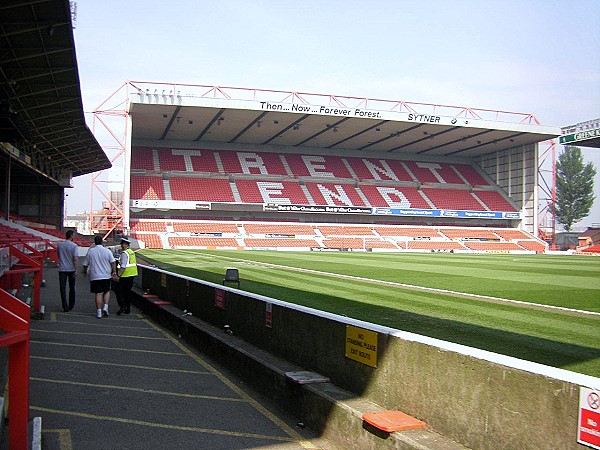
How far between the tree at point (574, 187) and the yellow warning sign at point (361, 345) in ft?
328

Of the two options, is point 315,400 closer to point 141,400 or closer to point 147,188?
point 141,400

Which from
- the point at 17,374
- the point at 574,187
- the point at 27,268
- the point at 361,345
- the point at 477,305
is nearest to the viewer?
the point at 17,374

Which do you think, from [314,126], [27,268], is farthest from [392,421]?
[314,126]

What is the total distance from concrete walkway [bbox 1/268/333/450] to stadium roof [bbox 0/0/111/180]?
9.42 meters

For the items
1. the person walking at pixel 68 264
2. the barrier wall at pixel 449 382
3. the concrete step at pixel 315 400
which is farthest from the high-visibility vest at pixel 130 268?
the barrier wall at pixel 449 382

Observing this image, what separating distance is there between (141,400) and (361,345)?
2551mm

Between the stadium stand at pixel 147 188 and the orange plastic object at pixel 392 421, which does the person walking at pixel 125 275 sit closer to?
the orange plastic object at pixel 392 421

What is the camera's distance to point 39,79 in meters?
20.7

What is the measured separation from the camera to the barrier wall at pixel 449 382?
358 cm

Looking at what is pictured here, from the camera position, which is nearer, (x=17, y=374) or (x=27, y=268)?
(x=17, y=374)

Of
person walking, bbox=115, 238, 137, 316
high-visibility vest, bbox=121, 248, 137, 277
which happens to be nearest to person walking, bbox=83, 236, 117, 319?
person walking, bbox=115, 238, 137, 316

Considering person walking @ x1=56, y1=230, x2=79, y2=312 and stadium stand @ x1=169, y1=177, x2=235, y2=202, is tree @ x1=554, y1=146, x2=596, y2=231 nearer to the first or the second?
stadium stand @ x1=169, y1=177, x2=235, y2=202

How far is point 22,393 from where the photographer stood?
13.5 feet

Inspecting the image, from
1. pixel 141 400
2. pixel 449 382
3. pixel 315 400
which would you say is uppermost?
pixel 449 382
